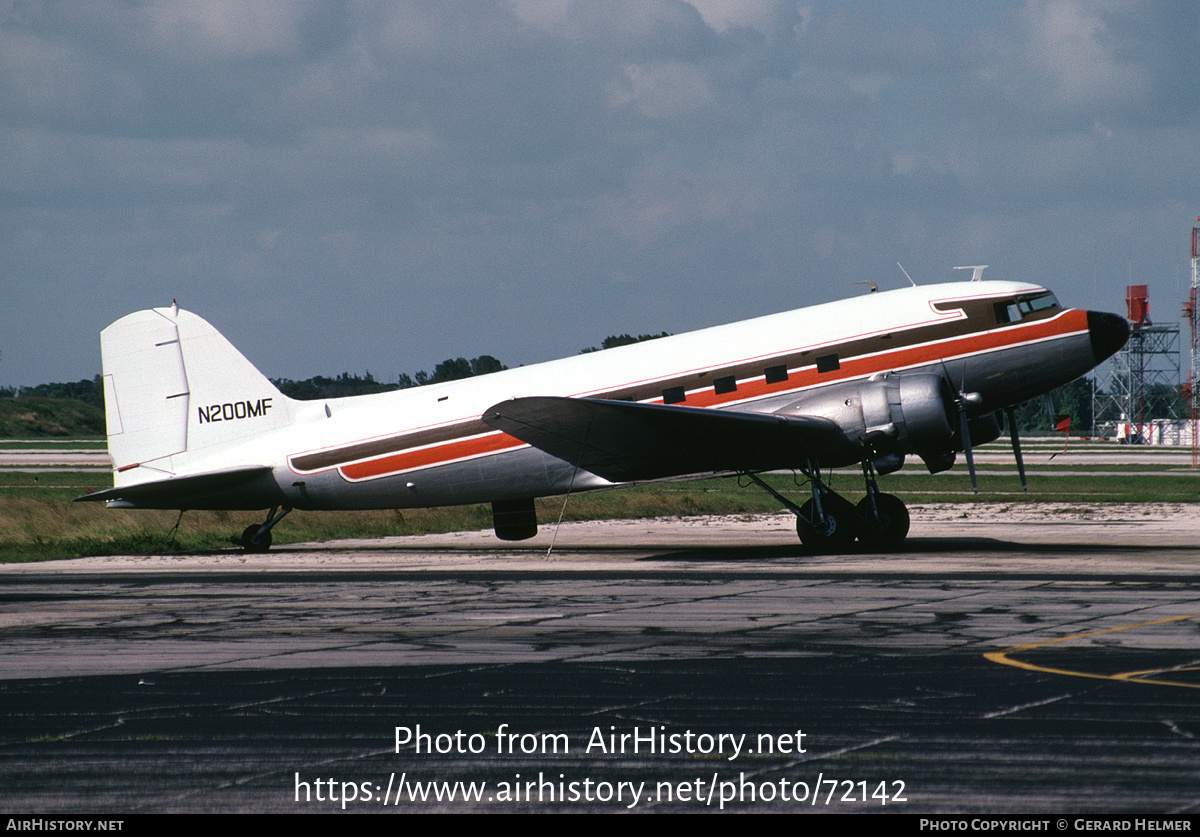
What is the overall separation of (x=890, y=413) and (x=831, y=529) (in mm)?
2926

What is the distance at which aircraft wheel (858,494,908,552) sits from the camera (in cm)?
2389

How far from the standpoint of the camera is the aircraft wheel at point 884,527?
2389cm

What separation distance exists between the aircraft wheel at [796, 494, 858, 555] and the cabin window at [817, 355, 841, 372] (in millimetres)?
2775

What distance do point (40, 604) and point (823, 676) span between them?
12911 millimetres

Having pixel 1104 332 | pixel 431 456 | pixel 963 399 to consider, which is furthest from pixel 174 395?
pixel 1104 332

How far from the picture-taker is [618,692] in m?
9.90

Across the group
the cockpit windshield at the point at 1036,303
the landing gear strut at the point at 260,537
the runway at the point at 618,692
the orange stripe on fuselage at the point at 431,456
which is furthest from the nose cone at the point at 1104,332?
the landing gear strut at the point at 260,537

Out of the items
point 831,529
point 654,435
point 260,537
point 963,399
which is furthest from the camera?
point 260,537

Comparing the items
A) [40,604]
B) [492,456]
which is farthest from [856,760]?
[492,456]

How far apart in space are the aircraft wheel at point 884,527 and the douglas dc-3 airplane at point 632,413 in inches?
1.9

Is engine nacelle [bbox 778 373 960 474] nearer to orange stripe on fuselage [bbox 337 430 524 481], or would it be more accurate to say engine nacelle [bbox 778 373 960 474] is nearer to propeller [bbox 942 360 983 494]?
propeller [bbox 942 360 983 494]

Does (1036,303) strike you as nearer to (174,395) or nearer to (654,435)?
(654,435)

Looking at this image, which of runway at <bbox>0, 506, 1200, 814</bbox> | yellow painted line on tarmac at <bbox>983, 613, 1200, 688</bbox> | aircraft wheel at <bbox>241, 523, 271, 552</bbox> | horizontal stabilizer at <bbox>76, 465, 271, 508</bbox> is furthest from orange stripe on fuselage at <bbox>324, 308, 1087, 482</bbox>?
yellow painted line on tarmac at <bbox>983, 613, 1200, 688</bbox>

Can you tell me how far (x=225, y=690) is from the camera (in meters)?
10.3
